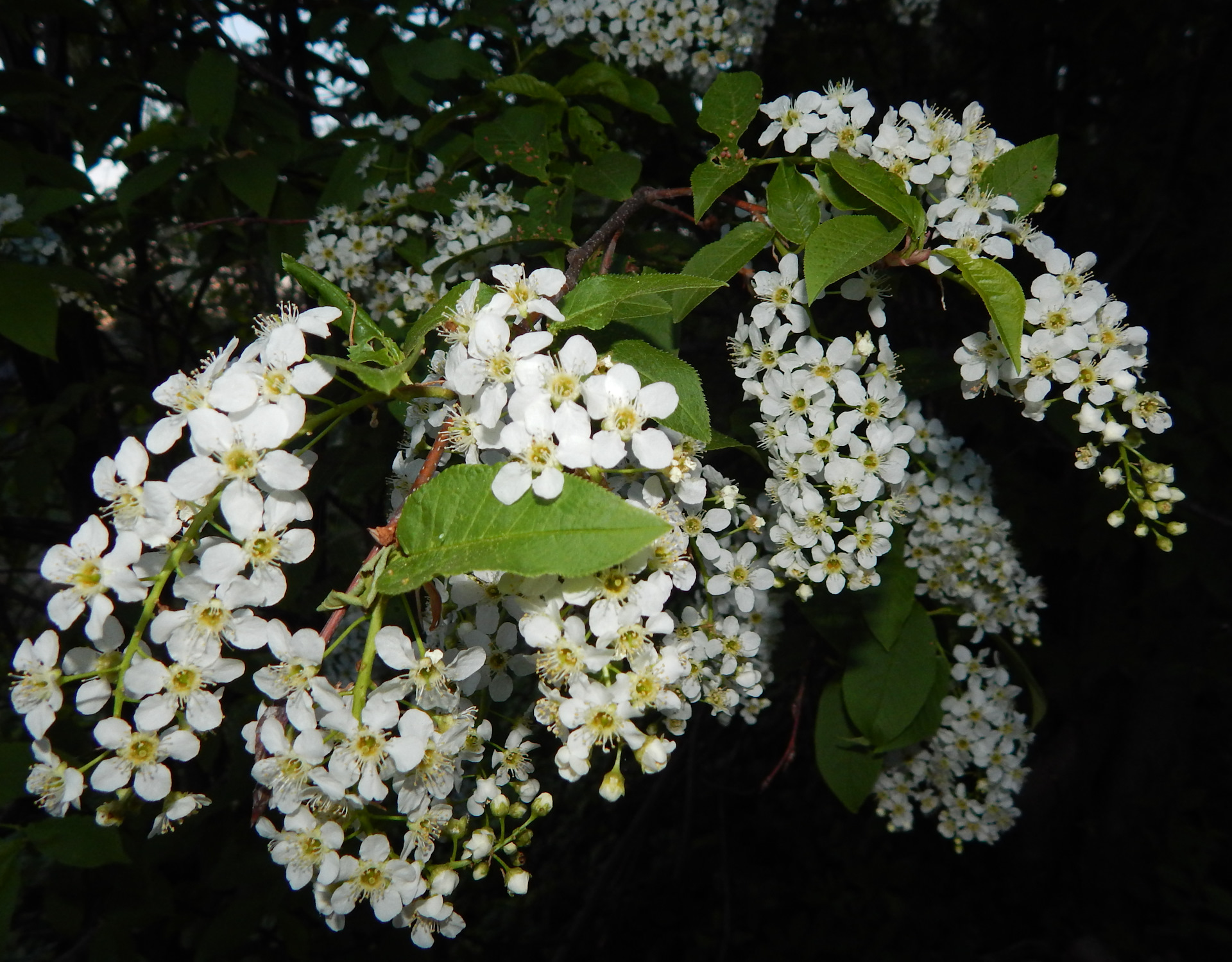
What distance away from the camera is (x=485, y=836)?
145cm

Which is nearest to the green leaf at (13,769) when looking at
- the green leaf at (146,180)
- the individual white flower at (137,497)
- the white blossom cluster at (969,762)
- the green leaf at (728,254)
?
the individual white flower at (137,497)

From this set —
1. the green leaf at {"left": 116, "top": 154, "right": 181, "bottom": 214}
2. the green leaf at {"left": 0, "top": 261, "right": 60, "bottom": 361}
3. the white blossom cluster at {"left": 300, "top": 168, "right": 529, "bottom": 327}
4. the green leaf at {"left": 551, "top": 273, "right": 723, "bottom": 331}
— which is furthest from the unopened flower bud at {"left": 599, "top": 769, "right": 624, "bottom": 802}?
the green leaf at {"left": 116, "top": 154, "right": 181, "bottom": 214}

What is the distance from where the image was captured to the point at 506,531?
3.52 feet

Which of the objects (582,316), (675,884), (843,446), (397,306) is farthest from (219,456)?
(675,884)

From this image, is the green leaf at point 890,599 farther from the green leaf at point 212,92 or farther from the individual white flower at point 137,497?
the green leaf at point 212,92

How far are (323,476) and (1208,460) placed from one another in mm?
3482

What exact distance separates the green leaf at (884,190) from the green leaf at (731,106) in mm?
342

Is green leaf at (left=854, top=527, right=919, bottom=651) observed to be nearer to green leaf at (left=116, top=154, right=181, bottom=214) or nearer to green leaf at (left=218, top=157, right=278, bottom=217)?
green leaf at (left=218, top=157, right=278, bottom=217)

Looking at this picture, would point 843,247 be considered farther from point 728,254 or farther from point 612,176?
point 612,176

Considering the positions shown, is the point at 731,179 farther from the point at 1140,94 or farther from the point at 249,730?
the point at 1140,94

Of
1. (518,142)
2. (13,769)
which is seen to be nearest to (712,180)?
(518,142)

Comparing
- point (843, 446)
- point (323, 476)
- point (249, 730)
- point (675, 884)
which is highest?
point (843, 446)

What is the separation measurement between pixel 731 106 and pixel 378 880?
168 centimetres

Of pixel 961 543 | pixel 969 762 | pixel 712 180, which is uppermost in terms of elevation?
pixel 712 180
